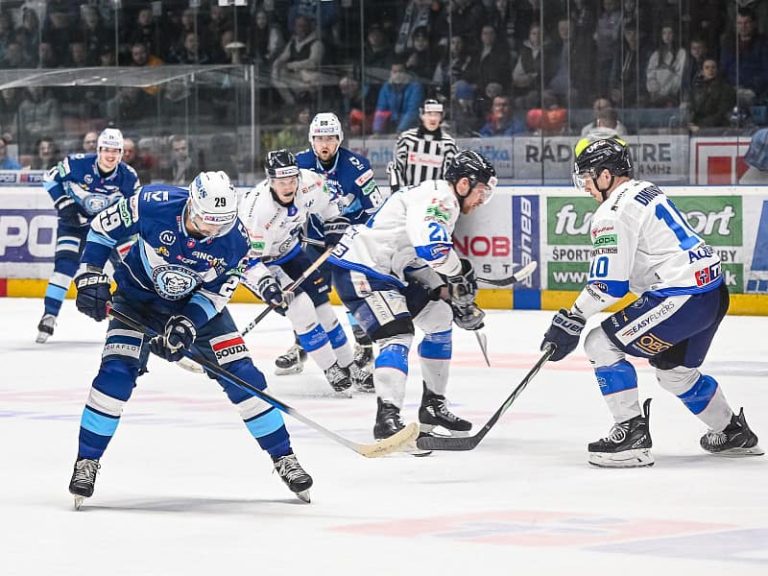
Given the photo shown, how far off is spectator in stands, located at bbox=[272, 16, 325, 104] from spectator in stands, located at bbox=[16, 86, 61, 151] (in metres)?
2.00

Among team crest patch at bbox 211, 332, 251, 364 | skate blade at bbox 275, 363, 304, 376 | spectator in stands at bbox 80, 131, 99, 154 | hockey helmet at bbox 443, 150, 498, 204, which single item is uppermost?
hockey helmet at bbox 443, 150, 498, 204

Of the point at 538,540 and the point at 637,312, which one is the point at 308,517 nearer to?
the point at 538,540

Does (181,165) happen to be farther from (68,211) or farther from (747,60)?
(747,60)

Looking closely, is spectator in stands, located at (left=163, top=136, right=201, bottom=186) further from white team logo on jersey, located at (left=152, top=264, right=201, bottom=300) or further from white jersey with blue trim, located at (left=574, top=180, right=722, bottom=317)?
white team logo on jersey, located at (left=152, top=264, right=201, bottom=300)

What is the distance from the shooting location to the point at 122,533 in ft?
15.6

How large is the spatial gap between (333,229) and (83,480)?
3.94m

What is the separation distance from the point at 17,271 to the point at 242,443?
7.22 m

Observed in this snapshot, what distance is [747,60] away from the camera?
1242 centimetres

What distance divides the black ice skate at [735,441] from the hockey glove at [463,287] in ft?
3.68

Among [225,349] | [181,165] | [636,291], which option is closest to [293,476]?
[225,349]

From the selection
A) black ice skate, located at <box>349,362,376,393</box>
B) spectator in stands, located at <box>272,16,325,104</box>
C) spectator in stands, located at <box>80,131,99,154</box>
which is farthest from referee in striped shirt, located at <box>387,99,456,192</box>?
spectator in stands, located at <box>80,131,99,154</box>

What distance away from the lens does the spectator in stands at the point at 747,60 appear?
40.6 feet

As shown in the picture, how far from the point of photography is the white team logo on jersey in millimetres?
5266

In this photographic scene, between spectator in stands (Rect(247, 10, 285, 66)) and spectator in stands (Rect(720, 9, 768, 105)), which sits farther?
spectator in stands (Rect(247, 10, 285, 66))
